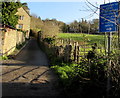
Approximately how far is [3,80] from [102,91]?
476 cm

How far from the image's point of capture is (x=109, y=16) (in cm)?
435

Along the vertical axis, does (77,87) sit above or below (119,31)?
below

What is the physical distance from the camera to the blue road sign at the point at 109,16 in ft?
13.8

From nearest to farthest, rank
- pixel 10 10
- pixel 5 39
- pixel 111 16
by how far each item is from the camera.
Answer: pixel 111 16 → pixel 5 39 → pixel 10 10

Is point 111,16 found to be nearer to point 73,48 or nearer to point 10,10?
point 73,48

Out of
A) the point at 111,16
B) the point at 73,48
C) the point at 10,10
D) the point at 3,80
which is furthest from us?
the point at 10,10

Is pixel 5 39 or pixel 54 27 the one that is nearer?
pixel 5 39

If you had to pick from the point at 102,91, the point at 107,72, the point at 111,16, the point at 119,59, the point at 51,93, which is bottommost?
the point at 51,93

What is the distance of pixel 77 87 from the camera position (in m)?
5.56

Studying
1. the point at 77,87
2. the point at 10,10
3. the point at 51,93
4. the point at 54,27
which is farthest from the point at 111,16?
the point at 54,27

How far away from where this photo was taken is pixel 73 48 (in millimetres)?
11898

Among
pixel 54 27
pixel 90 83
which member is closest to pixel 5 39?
pixel 90 83

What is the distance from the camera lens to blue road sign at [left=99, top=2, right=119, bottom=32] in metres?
4.20

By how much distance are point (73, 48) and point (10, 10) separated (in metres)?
16.2
